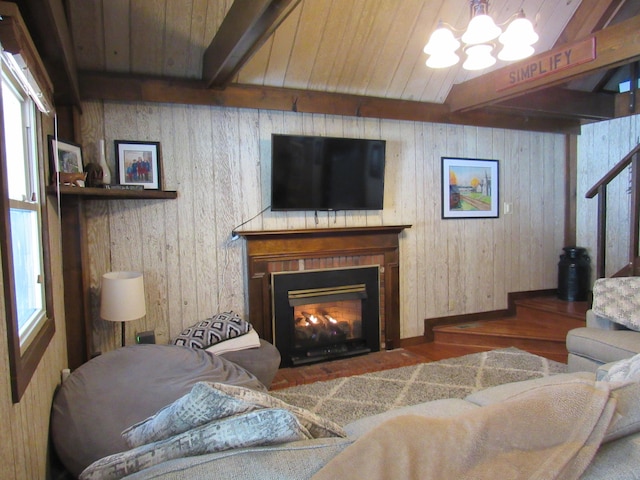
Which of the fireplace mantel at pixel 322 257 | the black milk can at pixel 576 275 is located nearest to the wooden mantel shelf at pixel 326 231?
the fireplace mantel at pixel 322 257

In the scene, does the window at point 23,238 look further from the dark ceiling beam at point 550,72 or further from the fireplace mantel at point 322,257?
the dark ceiling beam at point 550,72

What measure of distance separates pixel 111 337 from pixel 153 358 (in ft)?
3.46

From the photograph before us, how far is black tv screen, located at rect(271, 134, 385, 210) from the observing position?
142 inches

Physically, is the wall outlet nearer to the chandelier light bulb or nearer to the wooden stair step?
the chandelier light bulb

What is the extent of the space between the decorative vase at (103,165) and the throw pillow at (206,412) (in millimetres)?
2344

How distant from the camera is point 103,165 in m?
3.07

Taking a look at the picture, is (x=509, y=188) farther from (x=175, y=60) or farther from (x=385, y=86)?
(x=175, y=60)

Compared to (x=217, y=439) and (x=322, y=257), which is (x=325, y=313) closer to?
(x=322, y=257)

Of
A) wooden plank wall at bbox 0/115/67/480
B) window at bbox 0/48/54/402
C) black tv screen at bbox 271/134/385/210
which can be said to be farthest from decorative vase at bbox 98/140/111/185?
black tv screen at bbox 271/134/385/210

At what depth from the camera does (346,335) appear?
13.2 ft

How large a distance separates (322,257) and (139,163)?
67.9 inches

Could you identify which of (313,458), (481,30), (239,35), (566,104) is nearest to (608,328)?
(481,30)

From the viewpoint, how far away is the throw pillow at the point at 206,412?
104 centimetres

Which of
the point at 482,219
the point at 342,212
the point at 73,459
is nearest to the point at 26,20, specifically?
the point at 73,459
